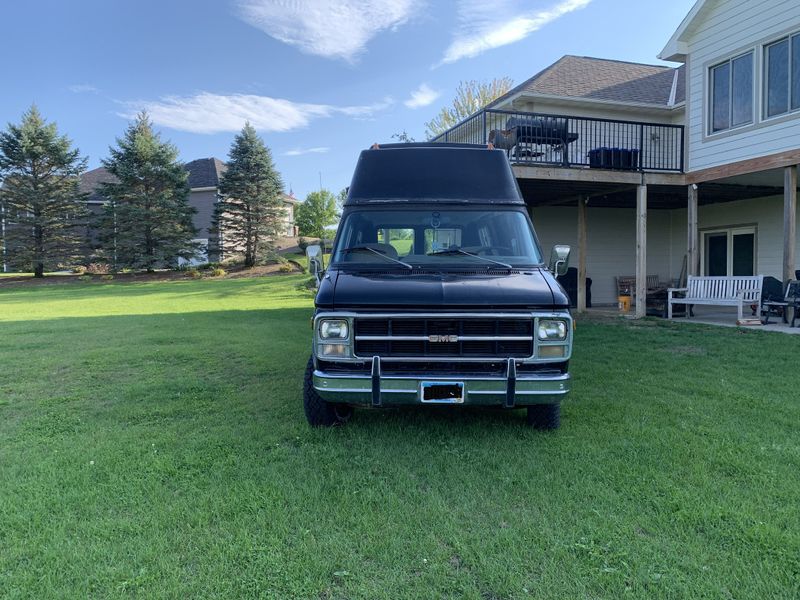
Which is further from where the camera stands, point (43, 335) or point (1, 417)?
point (43, 335)

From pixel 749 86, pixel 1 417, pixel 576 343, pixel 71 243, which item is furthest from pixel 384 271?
pixel 71 243

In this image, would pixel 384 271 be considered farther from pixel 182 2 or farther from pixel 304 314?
pixel 182 2

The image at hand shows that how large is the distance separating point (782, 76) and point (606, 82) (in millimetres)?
6080

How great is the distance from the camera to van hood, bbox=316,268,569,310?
11.8 feet

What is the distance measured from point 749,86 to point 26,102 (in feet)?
112

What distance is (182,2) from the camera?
1780 centimetres

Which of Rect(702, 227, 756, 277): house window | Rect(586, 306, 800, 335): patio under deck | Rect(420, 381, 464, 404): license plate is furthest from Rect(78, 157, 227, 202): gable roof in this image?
Rect(420, 381, 464, 404): license plate

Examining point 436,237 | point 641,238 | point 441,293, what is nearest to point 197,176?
point 641,238

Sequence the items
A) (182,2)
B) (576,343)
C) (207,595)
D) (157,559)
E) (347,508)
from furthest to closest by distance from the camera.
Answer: (182,2)
(576,343)
(347,508)
(157,559)
(207,595)

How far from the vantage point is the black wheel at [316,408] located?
423cm

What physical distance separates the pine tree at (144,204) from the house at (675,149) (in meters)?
21.2

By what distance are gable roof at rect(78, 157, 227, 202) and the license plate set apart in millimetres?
33722

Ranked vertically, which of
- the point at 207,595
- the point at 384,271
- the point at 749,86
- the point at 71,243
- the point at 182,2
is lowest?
the point at 207,595

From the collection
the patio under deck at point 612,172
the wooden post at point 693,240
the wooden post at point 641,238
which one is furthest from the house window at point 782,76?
the wooden post at point 641,238
